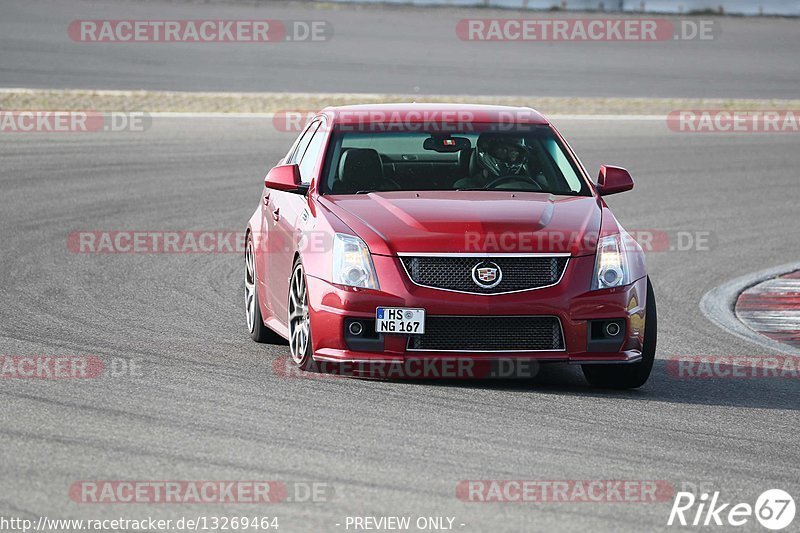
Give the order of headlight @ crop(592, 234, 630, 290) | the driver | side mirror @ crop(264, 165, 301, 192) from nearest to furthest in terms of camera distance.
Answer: headlight @ crop(592, 234, 630, 290)
side mirror @ crop(264, 165, 301, 192)
the driver

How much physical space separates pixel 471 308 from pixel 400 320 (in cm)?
37

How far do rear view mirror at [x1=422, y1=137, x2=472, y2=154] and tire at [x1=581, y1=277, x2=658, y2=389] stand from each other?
159 centimetres

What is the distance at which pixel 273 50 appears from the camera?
30.5 meters

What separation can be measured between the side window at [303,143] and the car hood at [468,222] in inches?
49.0

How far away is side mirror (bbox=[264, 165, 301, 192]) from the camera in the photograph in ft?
28.4

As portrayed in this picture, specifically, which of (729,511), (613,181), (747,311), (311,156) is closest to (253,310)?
(311,156)

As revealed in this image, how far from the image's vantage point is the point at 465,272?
7.57 metres

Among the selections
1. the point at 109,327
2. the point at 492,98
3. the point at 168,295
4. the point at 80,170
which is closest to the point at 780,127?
the point at 492,98

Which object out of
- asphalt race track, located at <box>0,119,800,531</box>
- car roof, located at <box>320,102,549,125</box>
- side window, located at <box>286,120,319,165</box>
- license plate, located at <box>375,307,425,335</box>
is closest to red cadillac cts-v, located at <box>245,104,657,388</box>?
license plate, located at <box>375,307,425,335</box>

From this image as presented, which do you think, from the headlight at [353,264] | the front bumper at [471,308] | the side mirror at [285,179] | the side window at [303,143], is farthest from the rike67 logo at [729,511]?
the side window at [303,143]

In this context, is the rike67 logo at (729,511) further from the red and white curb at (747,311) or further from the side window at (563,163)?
the red and white curb at (747,311)

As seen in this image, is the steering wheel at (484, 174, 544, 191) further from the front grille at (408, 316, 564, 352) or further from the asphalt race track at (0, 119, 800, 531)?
the front grille at (408, 316, 564, 352)

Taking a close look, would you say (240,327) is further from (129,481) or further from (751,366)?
(129,481)

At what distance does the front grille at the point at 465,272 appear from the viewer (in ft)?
24.8
